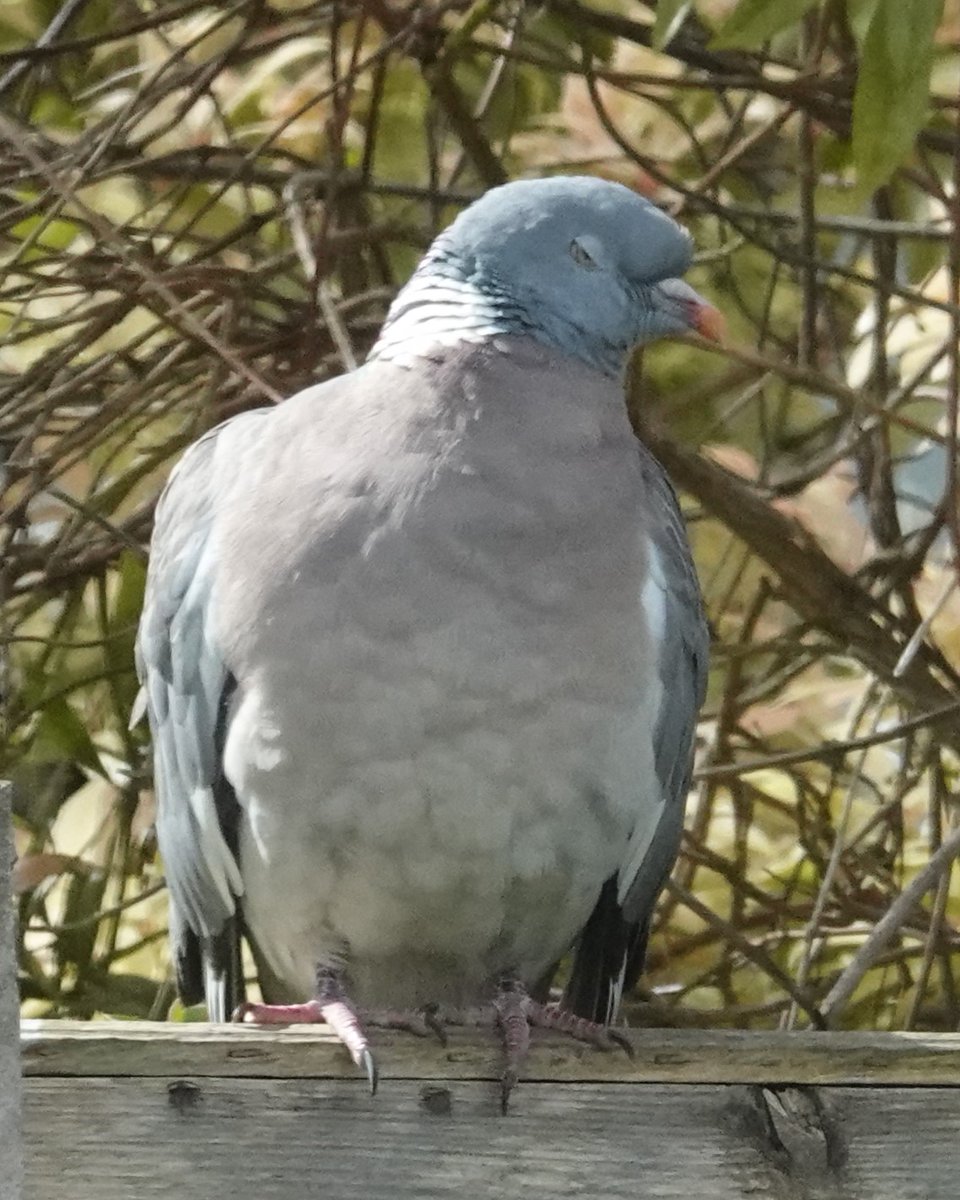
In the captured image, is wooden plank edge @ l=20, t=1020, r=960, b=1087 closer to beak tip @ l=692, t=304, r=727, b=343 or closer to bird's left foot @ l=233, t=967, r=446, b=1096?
bird's left foot @ l=233, t=967, r=446, b=1096

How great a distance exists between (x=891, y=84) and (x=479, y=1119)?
79 centimetres

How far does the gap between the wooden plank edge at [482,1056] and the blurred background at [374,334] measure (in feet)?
1.84

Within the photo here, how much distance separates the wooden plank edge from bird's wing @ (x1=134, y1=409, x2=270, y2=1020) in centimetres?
42

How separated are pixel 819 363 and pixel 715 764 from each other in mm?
774

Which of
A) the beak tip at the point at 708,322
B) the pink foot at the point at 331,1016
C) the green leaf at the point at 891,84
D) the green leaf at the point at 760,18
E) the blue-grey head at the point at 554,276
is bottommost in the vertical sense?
the pink foot at the point at 331,1016

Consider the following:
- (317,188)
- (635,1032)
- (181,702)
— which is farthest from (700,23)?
(635,1032)

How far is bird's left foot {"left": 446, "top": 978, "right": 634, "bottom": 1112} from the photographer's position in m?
1.13

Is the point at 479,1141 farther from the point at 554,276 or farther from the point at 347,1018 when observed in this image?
the point at 554,276

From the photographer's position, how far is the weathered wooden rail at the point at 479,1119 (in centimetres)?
105

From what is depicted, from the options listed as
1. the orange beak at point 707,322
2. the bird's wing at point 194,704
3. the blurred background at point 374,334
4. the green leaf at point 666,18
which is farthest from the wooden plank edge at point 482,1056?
the green leaf at point 666,18

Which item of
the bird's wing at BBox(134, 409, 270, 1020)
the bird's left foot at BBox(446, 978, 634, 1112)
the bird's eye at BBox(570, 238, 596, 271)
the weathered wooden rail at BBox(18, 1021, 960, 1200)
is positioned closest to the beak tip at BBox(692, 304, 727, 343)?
the bird's eye at BBox(570, 238, 596, 271)

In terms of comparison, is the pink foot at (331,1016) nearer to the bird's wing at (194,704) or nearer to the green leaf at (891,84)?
the bird's wing at (194,704)

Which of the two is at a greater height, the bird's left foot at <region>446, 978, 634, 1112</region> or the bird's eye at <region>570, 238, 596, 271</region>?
the bird's eye at <region>570, 238, 596, 271</region>

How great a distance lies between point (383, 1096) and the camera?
3.59 feet
